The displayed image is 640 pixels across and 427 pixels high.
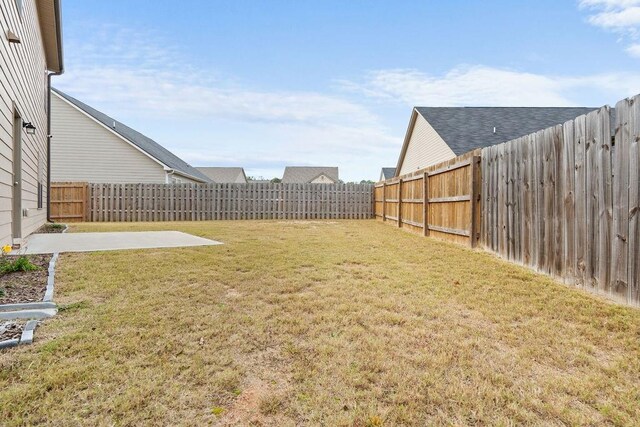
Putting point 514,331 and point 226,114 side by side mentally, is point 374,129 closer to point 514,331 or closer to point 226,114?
point 226,114

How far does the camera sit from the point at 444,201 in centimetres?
715

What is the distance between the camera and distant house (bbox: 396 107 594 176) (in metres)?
13.9

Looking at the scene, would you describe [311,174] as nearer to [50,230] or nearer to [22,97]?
[50,230]

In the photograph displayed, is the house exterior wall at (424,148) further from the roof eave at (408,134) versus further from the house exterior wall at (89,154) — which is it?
the house exterior wall at (89,154)

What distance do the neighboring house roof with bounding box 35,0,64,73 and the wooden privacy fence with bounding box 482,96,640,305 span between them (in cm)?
1057

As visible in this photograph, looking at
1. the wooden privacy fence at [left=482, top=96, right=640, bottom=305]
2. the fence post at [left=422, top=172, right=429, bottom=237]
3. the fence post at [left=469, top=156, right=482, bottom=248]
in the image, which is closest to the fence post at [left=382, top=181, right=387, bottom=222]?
the fence post at [left=422, top=172, right=429, bottom=237]

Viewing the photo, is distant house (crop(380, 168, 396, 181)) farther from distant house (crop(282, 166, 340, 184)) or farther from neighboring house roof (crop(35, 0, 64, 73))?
neighboring house roof (crop(35, 0, 64, 73))

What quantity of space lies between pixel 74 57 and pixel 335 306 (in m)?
16.3

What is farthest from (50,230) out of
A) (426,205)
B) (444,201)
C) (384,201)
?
(384,201)

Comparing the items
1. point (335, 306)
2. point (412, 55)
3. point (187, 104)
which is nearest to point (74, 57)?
point (187, 104)

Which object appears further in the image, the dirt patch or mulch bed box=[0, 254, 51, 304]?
the dirt patch

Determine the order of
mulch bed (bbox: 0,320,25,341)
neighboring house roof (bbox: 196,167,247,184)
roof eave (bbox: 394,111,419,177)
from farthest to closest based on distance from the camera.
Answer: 1. neighboring house roof (bbox: 196,167,247,184)
2. roof eave (bbox: 394,111,419,177)
3. mulch bed (bbox: 0,320,25,341)

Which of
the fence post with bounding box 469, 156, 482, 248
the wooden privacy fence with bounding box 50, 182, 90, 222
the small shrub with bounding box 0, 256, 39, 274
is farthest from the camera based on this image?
the wooden privacy fence with bounding box 50, 182, 90, 222

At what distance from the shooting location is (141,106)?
62.9 feet
